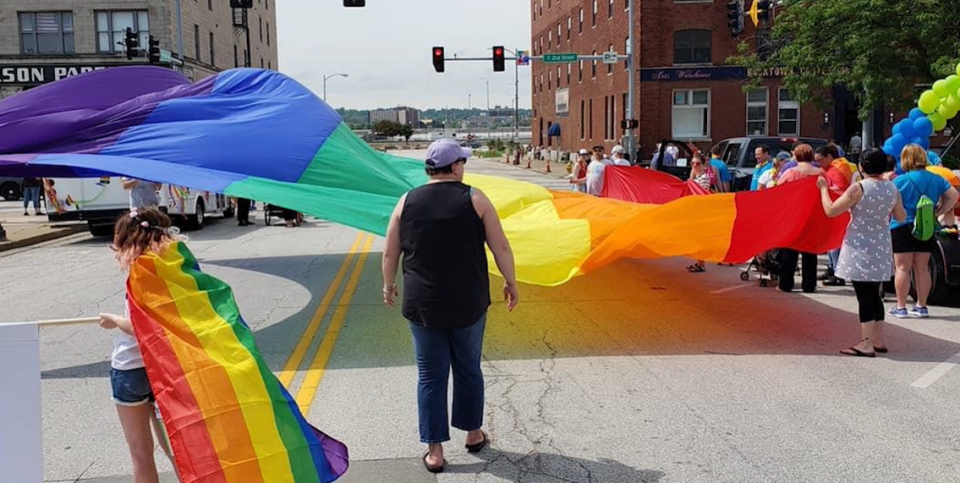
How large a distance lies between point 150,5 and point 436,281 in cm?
4550

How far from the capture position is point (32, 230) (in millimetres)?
21125

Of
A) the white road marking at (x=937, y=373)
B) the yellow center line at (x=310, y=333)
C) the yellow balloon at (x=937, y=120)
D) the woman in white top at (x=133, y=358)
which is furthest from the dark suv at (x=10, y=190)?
the white road marking at (x=937, y=373)

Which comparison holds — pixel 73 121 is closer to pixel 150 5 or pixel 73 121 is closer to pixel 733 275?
pixel 733 275

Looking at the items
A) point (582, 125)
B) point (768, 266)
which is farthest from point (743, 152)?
point (582, 125)

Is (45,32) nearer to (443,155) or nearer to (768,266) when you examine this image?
(768,266)

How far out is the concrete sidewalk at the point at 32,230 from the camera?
18.9 metres

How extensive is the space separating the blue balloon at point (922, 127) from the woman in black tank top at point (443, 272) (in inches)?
351

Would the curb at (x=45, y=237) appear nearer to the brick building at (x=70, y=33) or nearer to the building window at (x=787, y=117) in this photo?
the brick building at (x=70, y=33)

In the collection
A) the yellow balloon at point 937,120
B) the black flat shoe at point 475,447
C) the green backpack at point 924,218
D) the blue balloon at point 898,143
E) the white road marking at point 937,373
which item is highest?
the yellow balloon at point 937,120

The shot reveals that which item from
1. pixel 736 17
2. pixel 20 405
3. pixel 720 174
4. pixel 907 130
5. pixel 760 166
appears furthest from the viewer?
pixel 736 17

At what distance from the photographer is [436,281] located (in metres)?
5.04

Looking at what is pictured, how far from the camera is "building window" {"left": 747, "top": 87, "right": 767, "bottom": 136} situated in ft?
138

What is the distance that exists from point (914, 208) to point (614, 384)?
4.28 meters

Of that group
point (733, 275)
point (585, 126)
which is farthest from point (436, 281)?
point (585, 126)
